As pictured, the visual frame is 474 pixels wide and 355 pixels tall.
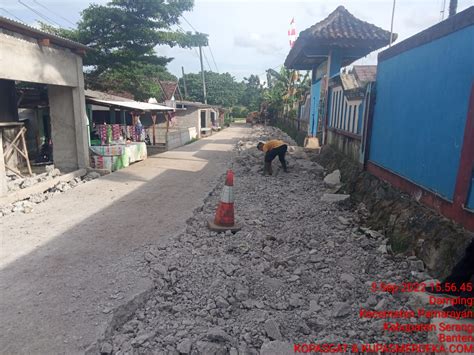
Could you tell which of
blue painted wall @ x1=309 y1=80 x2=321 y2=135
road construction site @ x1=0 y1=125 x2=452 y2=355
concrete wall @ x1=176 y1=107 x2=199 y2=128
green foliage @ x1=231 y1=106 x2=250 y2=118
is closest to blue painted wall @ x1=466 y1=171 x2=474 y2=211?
road construction site @ x1=0 y1=125 x2=452 y2=355

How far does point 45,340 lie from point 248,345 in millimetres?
1527

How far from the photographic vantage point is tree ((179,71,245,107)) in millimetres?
57125

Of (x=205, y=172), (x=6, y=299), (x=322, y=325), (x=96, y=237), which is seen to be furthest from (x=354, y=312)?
(x=205, y=172)

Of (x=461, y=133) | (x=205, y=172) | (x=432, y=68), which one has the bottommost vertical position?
(x=205, y=172)

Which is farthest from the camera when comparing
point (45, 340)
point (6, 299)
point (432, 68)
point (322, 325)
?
point (432, 68)

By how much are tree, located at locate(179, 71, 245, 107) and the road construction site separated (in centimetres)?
5027

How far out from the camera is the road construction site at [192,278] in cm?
263

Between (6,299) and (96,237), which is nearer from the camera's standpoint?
(6,299)

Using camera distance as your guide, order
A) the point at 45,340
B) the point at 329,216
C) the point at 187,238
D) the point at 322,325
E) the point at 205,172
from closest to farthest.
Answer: the point at 45,340 < the point at 322,325 < the point at 187,238 < the point at 329,216 < the point at 205,172

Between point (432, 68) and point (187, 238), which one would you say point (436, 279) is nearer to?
point (432, 68)

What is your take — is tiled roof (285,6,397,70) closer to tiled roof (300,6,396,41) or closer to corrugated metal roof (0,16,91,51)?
tiled roof (300,6,396,41)

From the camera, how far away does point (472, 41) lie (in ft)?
10.2

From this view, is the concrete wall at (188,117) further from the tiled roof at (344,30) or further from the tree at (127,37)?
the tiled roof at (344,30)

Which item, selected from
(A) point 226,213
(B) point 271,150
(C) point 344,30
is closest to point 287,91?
(C) point 344,30
